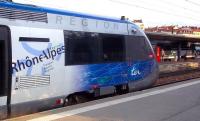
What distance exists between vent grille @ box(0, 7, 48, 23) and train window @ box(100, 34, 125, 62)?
3059 mm

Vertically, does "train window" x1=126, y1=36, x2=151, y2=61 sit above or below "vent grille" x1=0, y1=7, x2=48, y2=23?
below

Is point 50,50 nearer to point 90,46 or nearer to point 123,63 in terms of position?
point 90,46

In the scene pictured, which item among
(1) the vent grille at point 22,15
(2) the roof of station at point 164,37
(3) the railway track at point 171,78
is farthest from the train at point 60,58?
(2) the roof of station at point 164,37

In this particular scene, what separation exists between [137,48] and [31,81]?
646 centimetres

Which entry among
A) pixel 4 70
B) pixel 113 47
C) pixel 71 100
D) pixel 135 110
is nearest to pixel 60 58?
pixel 71 100

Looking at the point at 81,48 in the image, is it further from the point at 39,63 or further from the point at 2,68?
the point at 2,68

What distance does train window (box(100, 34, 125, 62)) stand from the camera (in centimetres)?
1434

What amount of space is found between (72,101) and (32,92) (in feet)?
7.72

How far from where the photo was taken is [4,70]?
10047mm

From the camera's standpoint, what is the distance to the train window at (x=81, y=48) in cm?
1246

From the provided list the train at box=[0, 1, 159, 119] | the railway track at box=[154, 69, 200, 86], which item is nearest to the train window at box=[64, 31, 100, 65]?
the train at box=[0, 1, 159, 119]

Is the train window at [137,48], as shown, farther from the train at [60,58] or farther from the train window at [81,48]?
the train window at [81,48]

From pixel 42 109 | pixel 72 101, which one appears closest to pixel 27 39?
pixel 42 109

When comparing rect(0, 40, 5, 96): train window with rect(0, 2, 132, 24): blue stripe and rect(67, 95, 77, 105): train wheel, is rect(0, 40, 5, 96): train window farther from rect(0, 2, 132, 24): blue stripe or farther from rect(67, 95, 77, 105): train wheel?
rect(67, 95, 77, 105): train wheel
